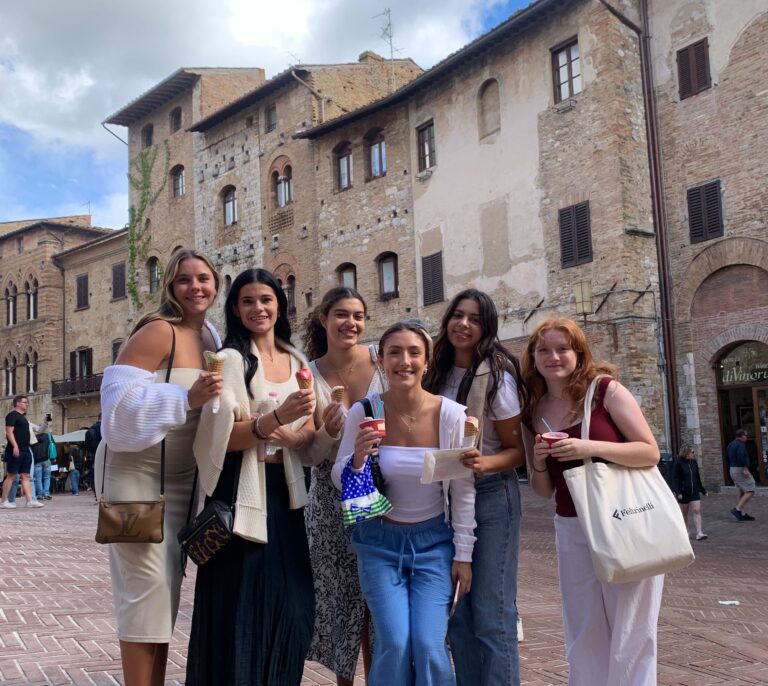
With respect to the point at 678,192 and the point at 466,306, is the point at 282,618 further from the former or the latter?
the point at 678,192

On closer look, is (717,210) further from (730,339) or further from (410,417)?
(410,417)

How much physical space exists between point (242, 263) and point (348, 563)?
2372cm

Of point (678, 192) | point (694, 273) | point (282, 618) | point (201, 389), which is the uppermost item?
point (678, 192)

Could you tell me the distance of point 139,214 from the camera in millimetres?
31922

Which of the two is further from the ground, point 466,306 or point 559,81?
point 559,81

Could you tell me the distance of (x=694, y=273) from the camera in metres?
16.6

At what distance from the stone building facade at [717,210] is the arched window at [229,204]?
1477 centimetres

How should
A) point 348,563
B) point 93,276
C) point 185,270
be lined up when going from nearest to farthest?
point 185,270 → point 348,563 → point 93,276

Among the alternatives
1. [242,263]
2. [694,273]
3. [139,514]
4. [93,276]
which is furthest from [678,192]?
[93,276]

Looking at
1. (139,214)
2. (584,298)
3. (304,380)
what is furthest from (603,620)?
(139,214)

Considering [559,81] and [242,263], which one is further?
[242,263]

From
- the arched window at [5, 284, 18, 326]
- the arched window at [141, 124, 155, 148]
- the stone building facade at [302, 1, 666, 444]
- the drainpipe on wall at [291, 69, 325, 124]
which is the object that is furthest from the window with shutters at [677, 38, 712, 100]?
the arched window at [5, 284, 18, 326]

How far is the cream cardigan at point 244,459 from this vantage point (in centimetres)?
306

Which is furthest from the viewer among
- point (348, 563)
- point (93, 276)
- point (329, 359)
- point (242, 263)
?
point (93, 276)
